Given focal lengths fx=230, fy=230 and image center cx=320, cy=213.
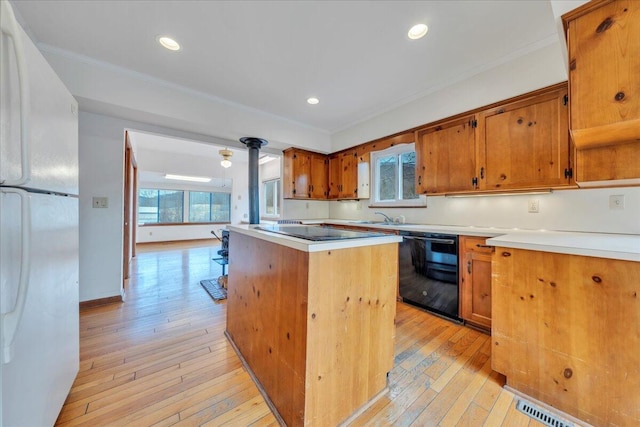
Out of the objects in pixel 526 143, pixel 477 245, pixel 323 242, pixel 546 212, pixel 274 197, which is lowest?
pixel 477 245

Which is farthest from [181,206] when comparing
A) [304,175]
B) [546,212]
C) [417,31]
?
[546,212]

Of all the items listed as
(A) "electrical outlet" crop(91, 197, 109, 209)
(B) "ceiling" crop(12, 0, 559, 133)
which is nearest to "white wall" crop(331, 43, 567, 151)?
(B) "ceiling" crop(12, 0, 559, 133)

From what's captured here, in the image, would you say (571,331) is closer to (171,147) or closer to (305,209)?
(305,209)

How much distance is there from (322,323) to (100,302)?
294 centimetres

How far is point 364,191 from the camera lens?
12.4 ft

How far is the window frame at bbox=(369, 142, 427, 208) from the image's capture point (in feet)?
10.6

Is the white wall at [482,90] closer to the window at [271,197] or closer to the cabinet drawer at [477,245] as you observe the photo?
the cabinet drawer at [477,245]

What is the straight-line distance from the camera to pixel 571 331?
1225 millimetres

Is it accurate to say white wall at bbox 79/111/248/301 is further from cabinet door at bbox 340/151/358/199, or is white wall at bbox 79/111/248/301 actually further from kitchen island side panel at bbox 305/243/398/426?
cabinet door at bbox 340/151/358/199

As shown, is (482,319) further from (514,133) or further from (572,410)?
(514,133)

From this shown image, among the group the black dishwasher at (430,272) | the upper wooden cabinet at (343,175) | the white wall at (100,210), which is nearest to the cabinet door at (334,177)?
the upper wooden cabinet at (343,175)

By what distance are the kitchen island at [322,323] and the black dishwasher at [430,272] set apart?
1.17m

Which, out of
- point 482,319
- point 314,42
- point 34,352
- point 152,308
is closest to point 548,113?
point 482,319

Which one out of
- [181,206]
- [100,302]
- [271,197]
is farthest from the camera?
[181,206]
